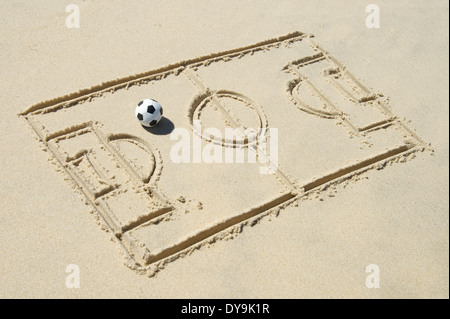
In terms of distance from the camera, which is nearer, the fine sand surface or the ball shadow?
the fine sand surface

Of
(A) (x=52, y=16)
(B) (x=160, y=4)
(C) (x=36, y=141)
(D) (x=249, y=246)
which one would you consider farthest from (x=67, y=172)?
(B) (x=160, y=4)

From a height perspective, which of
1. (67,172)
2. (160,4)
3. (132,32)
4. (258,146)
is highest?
(160,4)

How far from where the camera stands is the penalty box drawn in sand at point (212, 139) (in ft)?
12.8

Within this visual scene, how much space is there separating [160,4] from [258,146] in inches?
104

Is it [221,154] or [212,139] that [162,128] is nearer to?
[212,139]

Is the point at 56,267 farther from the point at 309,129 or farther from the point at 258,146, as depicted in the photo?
the point at 309,129

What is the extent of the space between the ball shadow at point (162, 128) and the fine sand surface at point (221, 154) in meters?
0.02

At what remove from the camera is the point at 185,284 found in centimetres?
351

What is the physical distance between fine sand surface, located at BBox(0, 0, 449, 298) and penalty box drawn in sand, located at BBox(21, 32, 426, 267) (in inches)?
0.7

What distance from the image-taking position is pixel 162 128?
4594 mm

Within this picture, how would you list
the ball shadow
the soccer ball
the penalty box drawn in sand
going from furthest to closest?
the ball shadow < the soccer ball < the penalty box drawn in sand

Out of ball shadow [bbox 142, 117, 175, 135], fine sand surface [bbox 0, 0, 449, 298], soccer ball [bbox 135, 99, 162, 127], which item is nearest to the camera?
fine sand surface [bbox 0, 0, 449, 298]

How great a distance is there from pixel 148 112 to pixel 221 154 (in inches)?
30.7

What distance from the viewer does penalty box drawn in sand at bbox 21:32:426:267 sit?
3900mm
